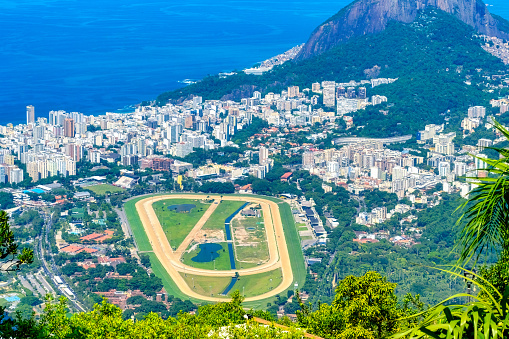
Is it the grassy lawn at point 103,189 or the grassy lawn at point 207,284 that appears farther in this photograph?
the grassy lawn at point 103,189

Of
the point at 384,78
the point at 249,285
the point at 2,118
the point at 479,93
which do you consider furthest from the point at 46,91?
the point at 249,285

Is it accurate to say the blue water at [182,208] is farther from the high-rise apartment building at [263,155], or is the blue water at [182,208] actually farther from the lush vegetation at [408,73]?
the lush vegetation at [408,73]

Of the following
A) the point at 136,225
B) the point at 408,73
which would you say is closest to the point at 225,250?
the point at 136,225

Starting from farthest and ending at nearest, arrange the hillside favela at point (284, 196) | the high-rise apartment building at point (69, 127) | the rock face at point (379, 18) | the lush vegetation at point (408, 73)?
the rock face at point (379, 18), the lush vegetation at point (408, 73), the high-rise apartment building at point (69, 127), the hillside favela at point (284, 196)

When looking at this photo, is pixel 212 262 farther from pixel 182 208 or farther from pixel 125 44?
pixel 125 44

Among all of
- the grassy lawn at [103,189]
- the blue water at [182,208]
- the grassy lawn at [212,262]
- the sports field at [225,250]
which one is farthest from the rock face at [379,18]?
the grassy lawn at [212,262]

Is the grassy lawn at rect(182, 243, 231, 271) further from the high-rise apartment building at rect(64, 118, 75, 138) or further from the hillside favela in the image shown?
the high-rise apartment building at rect(64, 118, 75, 138)
